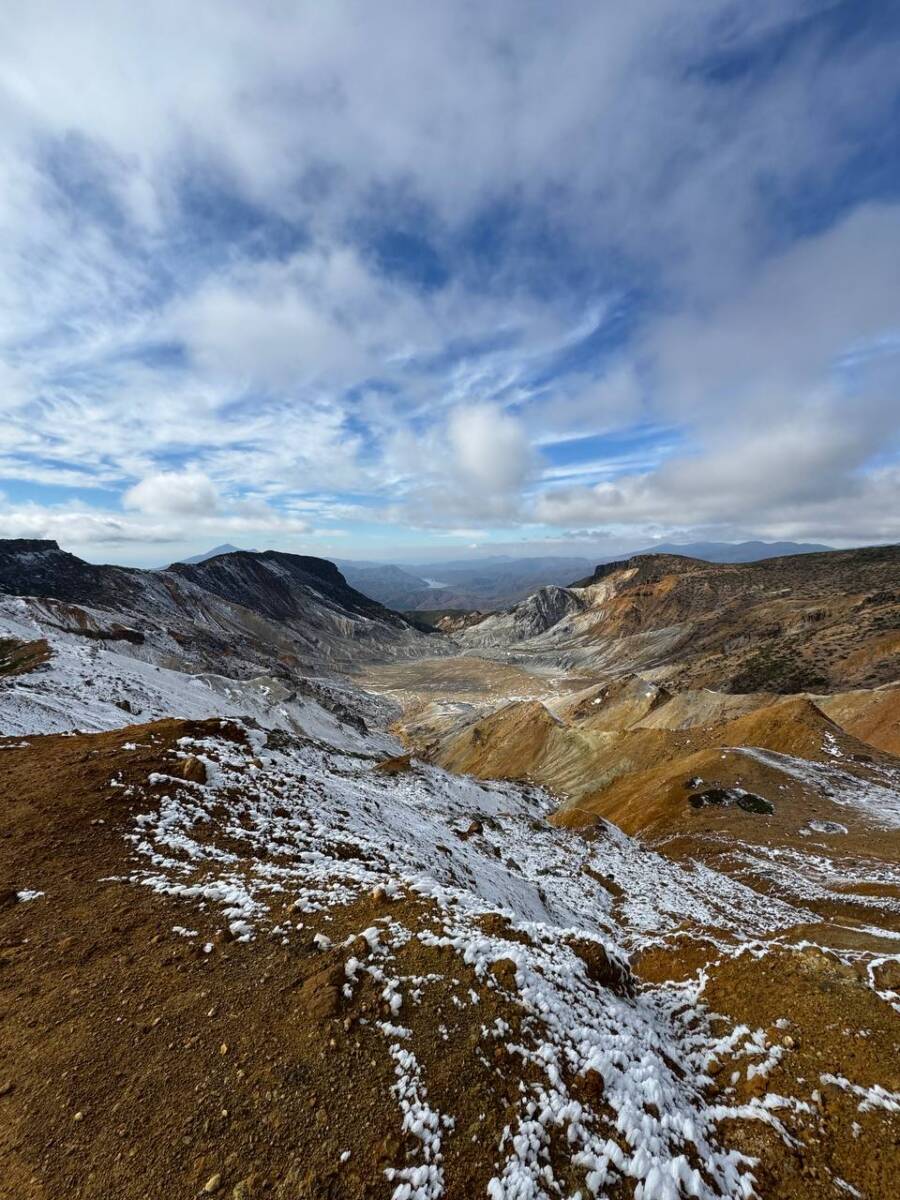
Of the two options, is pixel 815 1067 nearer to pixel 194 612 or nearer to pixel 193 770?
pixel 193 770

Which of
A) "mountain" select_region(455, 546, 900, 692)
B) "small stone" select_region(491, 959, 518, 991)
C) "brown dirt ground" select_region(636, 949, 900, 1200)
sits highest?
"small stone" select_region(491, 959, 518, 991)

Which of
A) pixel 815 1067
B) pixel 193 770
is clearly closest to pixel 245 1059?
pixel 815 1067

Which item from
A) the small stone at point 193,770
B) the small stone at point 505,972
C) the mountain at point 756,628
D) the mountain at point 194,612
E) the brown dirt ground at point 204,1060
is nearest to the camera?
the brown dirt ground at point 204,1060

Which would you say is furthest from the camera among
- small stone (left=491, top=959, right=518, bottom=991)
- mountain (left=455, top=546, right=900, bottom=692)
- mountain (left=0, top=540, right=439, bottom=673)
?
mountain (left=455, top=546, right=900, bottom=692)

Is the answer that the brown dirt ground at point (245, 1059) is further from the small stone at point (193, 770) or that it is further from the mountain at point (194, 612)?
the mountain at point (194, 612)

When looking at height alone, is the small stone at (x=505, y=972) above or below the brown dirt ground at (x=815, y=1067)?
above

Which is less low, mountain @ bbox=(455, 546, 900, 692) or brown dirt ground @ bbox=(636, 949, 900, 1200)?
brown dirt ground @ bbox=(636, 949, 900, 1200)

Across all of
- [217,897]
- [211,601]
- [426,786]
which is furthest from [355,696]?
[217,897]

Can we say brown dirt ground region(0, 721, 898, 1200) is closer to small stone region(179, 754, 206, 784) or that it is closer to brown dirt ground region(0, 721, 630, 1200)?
brown dirt ground region(0, 721, 630, 1200)

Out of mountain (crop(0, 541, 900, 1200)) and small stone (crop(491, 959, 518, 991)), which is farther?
small stone (crop(491, 959, 518, 991))

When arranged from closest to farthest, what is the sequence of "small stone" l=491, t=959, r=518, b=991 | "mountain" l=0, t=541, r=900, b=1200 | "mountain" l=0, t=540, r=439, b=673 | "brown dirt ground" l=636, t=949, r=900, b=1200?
"mountain" l=0, t=541, r=900, b=1200
"brown dirt ground" l=636, t=949, r=900, b=1200
"small stone" l=491, t=959, r=518, b=991
"mountain" l=0, t=540, r=439, b=673

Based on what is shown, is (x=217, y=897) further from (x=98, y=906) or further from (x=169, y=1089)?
→ (x=169, y=1089)

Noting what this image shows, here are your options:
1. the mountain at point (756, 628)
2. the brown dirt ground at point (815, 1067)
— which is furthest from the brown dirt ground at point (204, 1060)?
the mountain at point (756, 628)

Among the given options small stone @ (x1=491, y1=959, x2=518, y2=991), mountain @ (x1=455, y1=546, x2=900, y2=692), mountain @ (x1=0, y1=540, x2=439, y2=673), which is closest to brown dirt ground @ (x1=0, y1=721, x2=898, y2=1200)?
small stone @ (x1=491, y1=959, x2=518, y2=991)
